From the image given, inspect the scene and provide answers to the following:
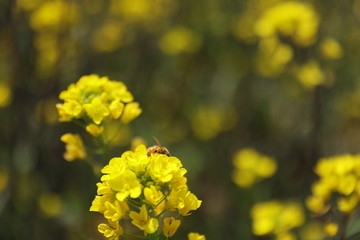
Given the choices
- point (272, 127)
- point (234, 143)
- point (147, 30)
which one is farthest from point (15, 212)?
point (147, 30)

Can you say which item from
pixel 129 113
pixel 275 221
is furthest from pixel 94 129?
pixel 275 221

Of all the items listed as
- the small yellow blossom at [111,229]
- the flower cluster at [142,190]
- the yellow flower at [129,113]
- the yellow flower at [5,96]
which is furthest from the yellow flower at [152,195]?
the yellow flower at [5,96]

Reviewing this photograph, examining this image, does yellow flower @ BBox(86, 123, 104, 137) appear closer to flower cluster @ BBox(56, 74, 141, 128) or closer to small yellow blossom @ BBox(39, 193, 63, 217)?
flower cluster @ BBox(56, 74, 141, 128)

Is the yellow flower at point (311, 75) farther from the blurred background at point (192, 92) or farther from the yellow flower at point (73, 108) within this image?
the yellow flower at point (73, 108)

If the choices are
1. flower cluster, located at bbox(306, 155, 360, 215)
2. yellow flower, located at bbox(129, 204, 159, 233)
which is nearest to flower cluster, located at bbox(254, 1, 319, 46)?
flower cluster, located at bbox(306, 155, 360, 215)

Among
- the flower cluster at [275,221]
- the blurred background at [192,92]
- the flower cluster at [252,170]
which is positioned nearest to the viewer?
the flower cluster at [275,221]

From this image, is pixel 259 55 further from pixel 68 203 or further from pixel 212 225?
pixel 68 203

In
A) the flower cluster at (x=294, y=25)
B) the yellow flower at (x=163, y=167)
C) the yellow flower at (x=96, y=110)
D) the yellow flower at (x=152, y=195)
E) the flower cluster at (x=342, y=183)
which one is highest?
the flower cluster at (x=294, y=25)
